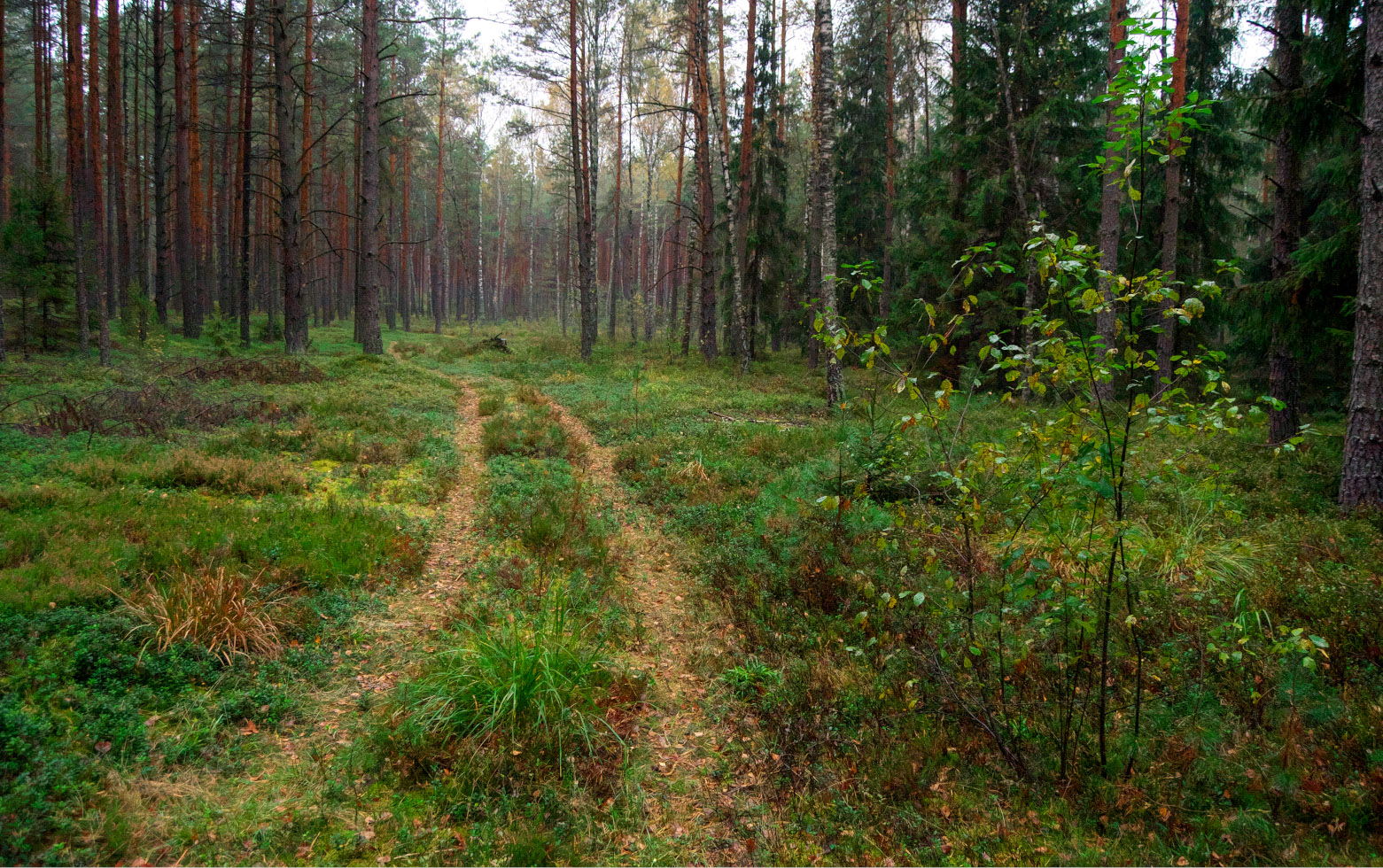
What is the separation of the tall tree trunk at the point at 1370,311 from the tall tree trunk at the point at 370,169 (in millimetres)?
19468

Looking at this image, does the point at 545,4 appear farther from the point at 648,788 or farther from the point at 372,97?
the point at 648,788

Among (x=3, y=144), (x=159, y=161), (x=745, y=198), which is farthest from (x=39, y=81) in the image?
(x=745, y=198)

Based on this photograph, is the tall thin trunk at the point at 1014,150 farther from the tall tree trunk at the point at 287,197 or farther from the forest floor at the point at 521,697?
the tall tree trunk at the point at 287,197

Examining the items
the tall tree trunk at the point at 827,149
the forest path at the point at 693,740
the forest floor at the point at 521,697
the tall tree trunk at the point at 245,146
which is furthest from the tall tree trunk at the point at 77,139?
the forest path at the point at 693,740

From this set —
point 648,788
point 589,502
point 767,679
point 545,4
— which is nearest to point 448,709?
point 648,788

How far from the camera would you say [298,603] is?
16.5 ft

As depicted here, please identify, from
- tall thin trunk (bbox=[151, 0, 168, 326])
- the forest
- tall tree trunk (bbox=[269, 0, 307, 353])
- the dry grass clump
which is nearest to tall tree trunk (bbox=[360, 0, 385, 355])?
tall tree trunk (bbox=[269, 0, 307, 353])

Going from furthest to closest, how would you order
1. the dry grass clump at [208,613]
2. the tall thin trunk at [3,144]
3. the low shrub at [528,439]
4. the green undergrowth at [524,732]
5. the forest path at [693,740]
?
the tall thin trunk at [3,144] → the low shrub at [528,439] → the dry grass clump at [208,613] → the forest path at [693,740] → the green undergrowth at [524,732]

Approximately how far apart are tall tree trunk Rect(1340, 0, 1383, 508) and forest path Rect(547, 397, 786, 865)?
6.78 m

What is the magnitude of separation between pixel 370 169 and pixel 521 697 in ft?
60.4

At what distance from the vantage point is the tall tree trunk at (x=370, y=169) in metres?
17.2

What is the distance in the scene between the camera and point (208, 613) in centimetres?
440

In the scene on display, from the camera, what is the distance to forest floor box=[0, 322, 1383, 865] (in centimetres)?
311

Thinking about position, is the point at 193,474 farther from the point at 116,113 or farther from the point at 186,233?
the point at 186,233
